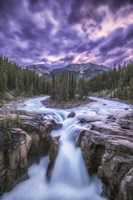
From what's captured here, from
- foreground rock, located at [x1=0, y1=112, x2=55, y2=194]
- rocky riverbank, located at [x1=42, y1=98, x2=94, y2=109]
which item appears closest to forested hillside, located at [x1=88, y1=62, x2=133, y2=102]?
rocky riverbank, located at [x1=42, y1=98, x2=94, y2=109]

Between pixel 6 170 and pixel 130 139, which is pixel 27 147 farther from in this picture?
pixel 130 139

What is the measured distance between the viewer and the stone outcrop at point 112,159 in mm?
11677

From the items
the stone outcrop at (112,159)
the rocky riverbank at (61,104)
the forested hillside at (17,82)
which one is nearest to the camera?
the stone outcrop at (112,159)

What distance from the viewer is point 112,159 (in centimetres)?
1356

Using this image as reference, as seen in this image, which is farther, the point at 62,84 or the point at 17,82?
the point at 17,82

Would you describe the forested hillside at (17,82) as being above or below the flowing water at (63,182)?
above

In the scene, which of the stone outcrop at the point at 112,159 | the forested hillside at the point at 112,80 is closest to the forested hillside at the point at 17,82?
the forested hillside at the point at 112,80

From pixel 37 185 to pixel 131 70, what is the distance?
4456 inches

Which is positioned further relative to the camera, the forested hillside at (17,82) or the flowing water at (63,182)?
the forested hillside at (17,82)

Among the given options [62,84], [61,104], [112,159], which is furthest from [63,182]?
[62,84]

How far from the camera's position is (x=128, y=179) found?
11086mm

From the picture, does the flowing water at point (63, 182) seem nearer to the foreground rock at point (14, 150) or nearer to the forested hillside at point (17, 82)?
the foreground rock at point (14, 150)

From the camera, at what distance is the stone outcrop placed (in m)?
11.7

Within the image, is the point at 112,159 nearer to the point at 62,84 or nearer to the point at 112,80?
the point at 62,84
